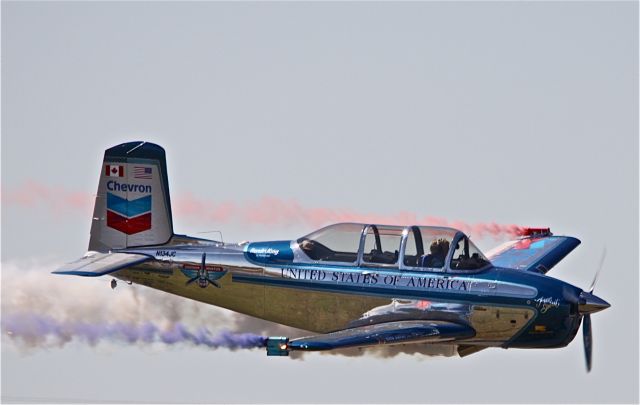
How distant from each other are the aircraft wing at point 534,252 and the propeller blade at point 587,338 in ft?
8.47

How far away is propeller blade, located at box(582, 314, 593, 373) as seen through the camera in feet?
95.4

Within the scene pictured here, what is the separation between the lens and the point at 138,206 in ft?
103

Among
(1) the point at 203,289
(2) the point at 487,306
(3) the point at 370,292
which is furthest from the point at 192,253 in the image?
(2) the point at 487,306

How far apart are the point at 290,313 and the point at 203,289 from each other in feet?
5.35

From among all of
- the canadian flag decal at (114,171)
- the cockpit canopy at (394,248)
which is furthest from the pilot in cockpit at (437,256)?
the canadian flag decal at (114,171)

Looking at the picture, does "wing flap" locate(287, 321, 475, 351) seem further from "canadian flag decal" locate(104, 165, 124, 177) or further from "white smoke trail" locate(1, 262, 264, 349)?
"canadian flag decal" locate(104, 165, 124, 177)

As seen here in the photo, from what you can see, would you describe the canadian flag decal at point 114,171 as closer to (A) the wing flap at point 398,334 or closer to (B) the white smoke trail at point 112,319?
(B) the white smoke trail at point 112,319

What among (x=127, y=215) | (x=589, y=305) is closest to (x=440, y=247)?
(x=589, y=305)

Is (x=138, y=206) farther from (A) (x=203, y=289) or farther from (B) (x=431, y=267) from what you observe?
(B) (x=431, y=267)

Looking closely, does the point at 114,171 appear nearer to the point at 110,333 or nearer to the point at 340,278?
the point at 110,333

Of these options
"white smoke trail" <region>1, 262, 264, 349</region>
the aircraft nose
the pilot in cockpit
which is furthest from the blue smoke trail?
the aircraft nose

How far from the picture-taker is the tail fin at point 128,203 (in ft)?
102

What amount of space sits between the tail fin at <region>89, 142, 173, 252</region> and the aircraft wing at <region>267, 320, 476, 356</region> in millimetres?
4244

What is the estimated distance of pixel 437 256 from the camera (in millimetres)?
29234
